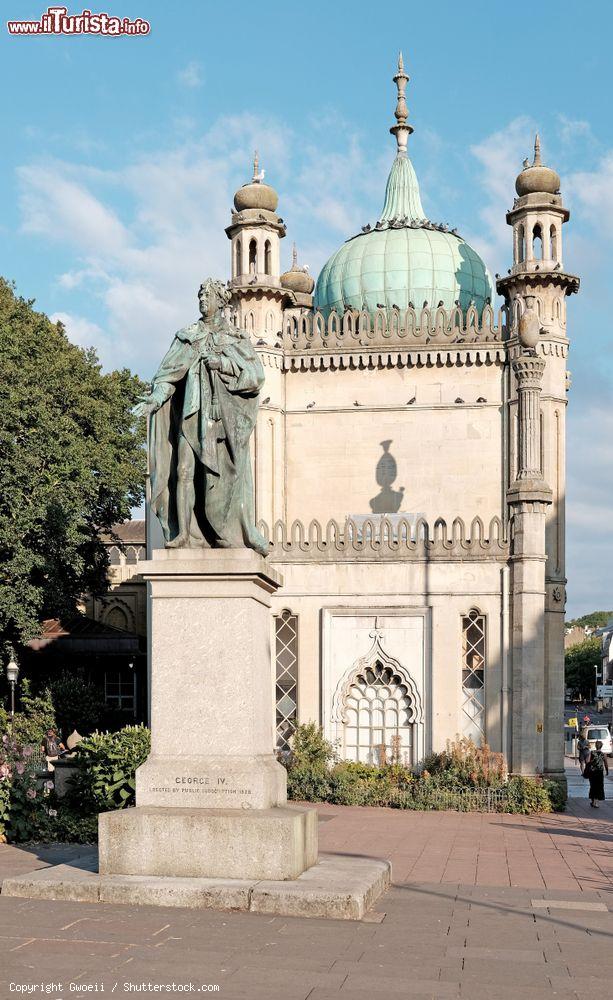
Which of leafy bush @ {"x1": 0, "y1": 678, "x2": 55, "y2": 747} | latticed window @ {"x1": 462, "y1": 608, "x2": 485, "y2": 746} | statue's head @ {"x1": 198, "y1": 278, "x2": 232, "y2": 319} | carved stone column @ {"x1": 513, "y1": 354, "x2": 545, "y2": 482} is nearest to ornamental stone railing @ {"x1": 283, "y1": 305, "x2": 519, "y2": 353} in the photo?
carved stone column @ {"x1": 513, "y1": 354, "x2": 545, "y2": 482}

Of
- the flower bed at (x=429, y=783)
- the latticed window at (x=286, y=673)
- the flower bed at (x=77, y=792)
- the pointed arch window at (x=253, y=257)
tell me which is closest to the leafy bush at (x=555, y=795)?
the flower bed at (x=429, y=783)

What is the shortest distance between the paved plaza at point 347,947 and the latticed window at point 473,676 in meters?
14.7

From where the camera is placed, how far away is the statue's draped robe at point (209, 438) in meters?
12.0

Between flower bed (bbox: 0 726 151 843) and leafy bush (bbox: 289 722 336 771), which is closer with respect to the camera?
flower bed (bbox: 0 726 151 843)

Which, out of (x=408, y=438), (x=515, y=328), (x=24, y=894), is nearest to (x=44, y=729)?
(x=408, y=438)

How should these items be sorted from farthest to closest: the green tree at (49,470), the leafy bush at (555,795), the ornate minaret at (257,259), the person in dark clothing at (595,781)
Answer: the ornate minaret at (257,259)
the green tree at (49,470)
the person in dark clothing at (595,781)
the leafy bush at (555,795)

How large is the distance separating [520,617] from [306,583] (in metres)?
5.12

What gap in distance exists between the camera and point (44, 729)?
109ft

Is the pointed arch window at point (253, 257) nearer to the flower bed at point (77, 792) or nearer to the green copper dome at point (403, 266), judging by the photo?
the green copper dome at point (403, 266)

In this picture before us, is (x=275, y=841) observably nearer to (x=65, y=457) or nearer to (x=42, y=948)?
(x=42, y=948)

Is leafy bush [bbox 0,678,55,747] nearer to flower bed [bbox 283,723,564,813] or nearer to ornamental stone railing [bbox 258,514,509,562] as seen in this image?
flower bed [bbox 283,723,564,813]

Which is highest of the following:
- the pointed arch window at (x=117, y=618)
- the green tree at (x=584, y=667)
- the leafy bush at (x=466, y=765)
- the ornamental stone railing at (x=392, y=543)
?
the ornamental stone railing at (x=392, y=543)

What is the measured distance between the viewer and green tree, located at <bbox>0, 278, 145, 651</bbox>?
1229 inches

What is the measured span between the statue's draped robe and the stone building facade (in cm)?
1689
